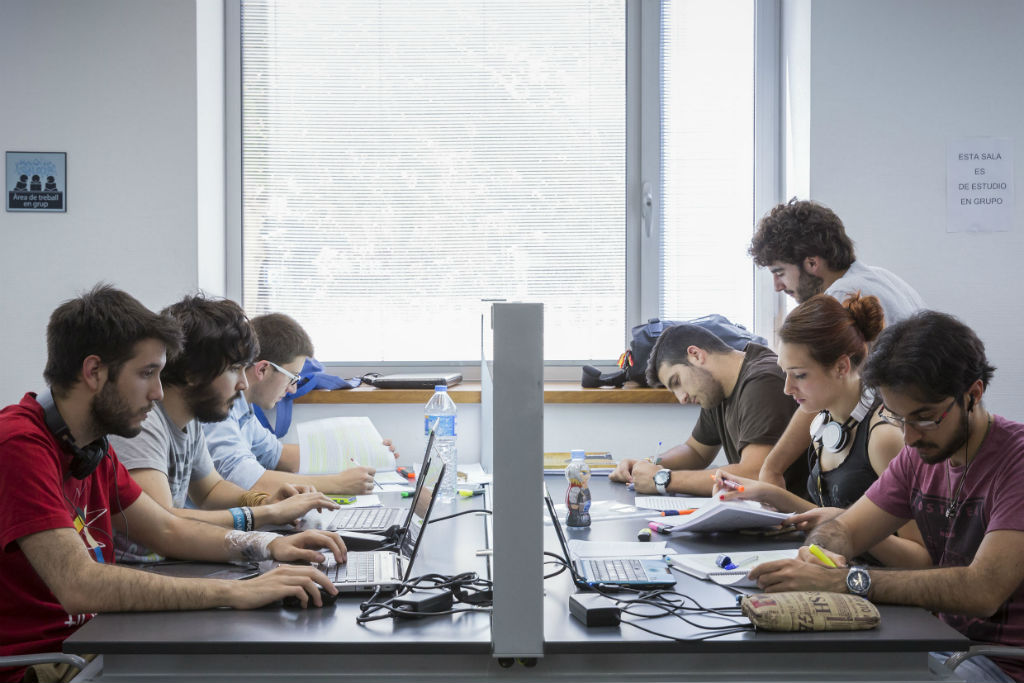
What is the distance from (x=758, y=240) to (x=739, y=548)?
1.39 meters

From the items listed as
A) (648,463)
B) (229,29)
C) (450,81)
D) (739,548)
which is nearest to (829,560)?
(739,548)

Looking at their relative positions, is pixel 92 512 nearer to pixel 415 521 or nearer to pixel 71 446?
pixel 71 446

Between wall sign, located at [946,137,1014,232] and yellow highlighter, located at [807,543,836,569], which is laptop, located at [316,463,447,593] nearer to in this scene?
yellow highlighter, located at [807,543,836,569]

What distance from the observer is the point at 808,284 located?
2.92m

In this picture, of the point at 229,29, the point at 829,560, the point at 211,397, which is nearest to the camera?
the point at 829,560

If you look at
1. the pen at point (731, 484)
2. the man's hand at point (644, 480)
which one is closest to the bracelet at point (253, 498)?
the man's hand at point (644, 480)

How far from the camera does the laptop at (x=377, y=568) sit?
4.98ft

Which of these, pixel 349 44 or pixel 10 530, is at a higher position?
pixel 349 44

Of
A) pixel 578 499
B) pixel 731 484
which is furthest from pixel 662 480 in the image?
pixel 578 499

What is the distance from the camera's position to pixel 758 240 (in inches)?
118

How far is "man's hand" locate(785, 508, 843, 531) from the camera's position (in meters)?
1.99

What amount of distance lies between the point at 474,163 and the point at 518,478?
9.27 ft

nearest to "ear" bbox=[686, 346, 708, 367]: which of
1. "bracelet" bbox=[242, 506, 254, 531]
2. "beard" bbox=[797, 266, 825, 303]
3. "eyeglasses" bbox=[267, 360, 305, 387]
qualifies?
"beard" bbox=[797, 266, 825, 303]

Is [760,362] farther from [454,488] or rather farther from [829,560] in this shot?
[829,560]
